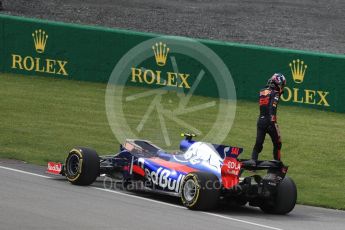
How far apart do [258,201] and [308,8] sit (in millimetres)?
28133

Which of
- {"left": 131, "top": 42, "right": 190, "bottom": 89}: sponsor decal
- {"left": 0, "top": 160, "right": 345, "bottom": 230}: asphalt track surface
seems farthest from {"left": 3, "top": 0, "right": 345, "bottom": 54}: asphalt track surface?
Result: {"left": 0, "top": 160, "right": 345, "bottom": 230}: asphalt track surface

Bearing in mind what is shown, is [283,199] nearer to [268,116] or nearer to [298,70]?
[268,116]

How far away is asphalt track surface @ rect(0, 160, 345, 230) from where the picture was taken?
14000 mm

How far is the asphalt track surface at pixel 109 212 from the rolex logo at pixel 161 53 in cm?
1225

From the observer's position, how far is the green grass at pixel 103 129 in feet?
68.9

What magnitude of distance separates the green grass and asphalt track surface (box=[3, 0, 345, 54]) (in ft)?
31.1

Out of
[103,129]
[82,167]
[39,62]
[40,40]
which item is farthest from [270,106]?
[39,62]

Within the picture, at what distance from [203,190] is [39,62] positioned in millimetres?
17133

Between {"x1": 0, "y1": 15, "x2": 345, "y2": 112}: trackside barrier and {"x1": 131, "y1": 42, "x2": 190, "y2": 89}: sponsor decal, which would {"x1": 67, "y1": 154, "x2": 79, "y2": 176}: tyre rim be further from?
{"x1": 131, "y1": 42, "x2": 190, "y2": 89}: sponsor decal

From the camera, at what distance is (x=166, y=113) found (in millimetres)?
27891

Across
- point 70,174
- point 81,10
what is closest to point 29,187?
point 70,174

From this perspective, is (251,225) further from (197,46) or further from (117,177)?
(197,46)

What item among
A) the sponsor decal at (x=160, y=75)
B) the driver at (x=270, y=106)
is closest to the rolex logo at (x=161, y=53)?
the sponsor decal at (x=160, y=75)

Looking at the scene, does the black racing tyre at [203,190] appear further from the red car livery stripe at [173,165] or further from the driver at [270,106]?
the driver at [270,106]
